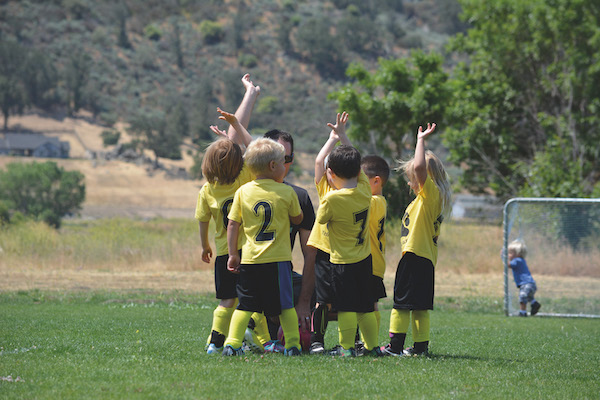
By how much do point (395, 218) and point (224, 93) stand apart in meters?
85.5

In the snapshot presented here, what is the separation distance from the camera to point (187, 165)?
8025cm

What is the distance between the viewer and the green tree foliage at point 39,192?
137 feet

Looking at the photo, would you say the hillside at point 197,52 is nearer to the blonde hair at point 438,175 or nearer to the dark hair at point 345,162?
the blonde hair at point 438,175

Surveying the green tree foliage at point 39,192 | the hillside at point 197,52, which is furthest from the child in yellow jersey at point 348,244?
the hillside at point 197,52

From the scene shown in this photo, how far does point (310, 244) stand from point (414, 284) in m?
1.00

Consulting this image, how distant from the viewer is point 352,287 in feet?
19.5

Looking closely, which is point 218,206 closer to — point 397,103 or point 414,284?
point 414,284

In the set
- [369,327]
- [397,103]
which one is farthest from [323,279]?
[397,103]

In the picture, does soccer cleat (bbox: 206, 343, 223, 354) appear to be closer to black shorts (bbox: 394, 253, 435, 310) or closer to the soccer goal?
black shorts (bbox: 394, 253, 435, 310)

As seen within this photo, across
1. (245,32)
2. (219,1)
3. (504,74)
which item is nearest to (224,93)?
(245,32)

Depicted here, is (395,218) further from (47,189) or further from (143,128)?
(143,128)

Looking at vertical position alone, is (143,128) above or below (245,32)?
below

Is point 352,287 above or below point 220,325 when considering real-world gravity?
above

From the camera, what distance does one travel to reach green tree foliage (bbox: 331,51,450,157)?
24688mm
